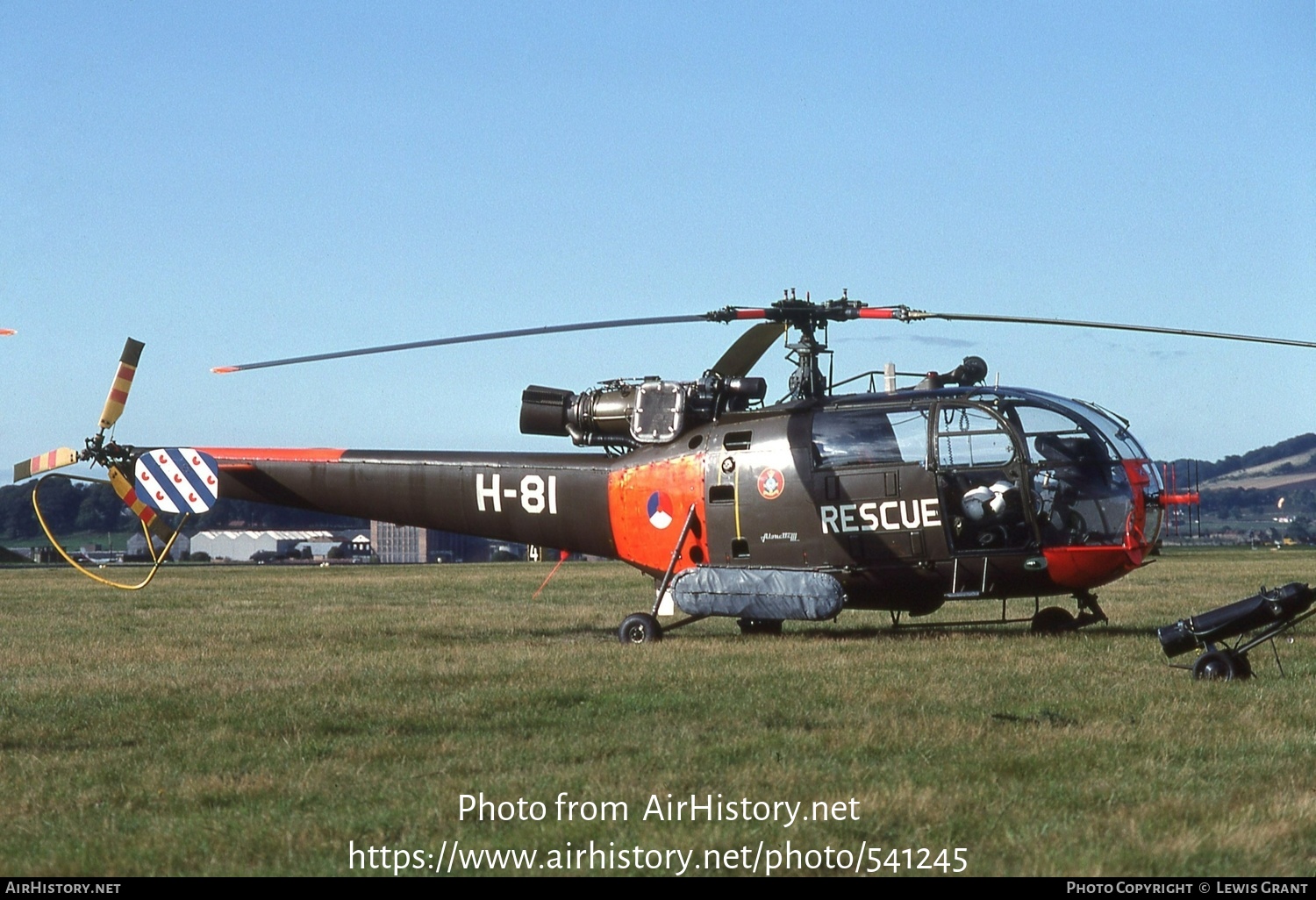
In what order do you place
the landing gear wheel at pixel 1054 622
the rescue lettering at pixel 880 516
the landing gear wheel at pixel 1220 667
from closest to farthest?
1. the landing gear wheel at pixel 1220 667
2. the rescue lettering at pixel 880 516
3. the landing gear wheel at pixel 1054 622

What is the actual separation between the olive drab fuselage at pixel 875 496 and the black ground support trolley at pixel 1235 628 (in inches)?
119

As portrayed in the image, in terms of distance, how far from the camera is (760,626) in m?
18.1

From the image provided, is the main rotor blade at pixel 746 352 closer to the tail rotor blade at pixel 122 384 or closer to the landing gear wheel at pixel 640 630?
the landing gear wheel at pixel 640 630

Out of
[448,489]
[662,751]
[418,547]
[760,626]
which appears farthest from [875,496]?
[418,547]

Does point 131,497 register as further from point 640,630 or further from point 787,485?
point 787,485

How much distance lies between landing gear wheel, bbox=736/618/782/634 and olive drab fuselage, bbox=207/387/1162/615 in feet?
3.92

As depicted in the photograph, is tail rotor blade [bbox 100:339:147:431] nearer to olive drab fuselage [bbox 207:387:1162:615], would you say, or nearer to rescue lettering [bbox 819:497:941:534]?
olive drab fuselage [bbox 207:387:1162:615]

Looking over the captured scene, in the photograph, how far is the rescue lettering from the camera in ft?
52.4

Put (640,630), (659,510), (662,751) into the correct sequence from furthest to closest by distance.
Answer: (659,510), (640,630), (662,751)

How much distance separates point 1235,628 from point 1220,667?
0.37 meters

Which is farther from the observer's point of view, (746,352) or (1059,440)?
(746,352)

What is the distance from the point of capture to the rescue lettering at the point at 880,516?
15961mm

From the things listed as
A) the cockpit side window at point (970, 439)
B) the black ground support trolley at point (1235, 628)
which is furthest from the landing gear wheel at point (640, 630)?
the black ground support trolley at point (1235, 628)
